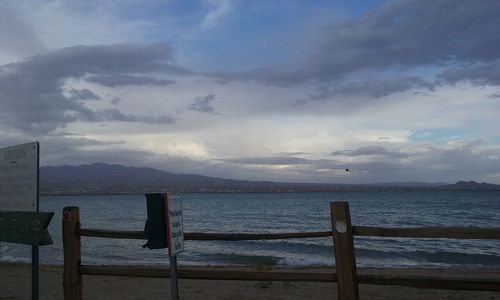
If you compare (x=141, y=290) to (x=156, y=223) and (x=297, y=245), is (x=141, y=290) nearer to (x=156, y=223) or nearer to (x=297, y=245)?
(x=156, y=223)

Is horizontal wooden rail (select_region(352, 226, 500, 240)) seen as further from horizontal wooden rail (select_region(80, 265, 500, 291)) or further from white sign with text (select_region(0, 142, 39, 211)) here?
white sign with text (select_region(0, 142, 39, 211))

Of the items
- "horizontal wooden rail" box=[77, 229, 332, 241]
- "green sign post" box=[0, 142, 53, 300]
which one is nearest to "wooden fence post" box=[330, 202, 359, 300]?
"horizontal wooden rail" box=[77, 229, 332, 241]

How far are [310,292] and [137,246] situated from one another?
48.8 feet

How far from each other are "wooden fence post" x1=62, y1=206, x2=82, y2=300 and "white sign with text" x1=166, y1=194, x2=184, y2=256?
224cm

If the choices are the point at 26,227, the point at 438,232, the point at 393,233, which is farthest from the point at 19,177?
the point at 438,232

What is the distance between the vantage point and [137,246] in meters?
23.6

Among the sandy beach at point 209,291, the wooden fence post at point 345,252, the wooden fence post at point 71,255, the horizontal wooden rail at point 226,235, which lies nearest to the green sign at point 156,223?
the horizontal wooden rail at point 226,235

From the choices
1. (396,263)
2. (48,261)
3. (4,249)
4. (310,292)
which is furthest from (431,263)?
(4,249)

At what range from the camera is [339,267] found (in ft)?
17.2

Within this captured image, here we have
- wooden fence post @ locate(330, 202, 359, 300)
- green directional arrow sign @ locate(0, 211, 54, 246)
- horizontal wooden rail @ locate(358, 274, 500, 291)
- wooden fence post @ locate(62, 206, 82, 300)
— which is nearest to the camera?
horizontal wooden rail @ locate(358, 274, 500, 291)

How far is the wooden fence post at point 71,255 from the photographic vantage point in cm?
627

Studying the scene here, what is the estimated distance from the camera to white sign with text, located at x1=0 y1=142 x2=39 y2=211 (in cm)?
615

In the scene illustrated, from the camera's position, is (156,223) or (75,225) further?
(75,225)

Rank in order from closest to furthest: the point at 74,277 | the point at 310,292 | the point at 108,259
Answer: the point at 74,277, the point at 310,292, the point at 108,259
